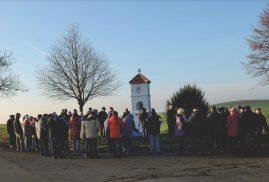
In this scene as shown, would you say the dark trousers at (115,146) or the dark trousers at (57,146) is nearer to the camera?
the dark trousers at (115,146)

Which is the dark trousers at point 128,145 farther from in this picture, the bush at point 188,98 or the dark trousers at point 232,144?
the bush at point 188,98

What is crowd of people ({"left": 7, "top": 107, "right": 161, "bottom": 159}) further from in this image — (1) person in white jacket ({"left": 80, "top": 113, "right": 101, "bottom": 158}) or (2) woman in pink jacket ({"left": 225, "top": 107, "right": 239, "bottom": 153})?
(2) woman in pink jacket ({"left": 225, "top": 107, "right": 239, "bottom": 153})

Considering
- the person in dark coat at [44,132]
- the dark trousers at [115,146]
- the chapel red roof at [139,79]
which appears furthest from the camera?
the chapel red roof at [139,79]

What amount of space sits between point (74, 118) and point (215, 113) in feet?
19.6

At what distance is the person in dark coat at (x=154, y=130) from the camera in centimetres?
2080

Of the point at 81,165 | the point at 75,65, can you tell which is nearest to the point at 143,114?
the point at 81,165

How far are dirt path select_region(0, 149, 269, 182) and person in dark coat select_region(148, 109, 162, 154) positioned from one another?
5.62ft

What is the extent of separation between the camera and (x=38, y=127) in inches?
872

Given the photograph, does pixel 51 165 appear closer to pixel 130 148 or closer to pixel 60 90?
pixel 130 148

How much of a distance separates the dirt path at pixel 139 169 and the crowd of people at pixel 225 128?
1811 millimetres

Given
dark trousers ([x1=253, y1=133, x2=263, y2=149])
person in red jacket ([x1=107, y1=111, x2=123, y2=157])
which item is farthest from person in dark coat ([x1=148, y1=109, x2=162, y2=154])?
dark trousers ([x1=253, y1=133, x2=263, y2=149])

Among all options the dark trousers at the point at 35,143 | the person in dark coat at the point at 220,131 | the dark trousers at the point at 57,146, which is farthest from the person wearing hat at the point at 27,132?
the person in dark coat at the point at 220,131

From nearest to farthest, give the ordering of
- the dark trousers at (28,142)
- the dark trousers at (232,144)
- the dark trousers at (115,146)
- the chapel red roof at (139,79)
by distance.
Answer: the dark trousers at (115,146), the dark trousers at (232,144), the dark trousers at (28,142), the chapel red roof at (139,79)

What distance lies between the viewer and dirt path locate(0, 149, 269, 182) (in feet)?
44.5
